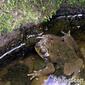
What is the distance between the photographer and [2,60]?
459 centimetres

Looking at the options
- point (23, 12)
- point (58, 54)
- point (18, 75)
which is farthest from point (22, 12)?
point (18, 75)

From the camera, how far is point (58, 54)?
4.70 meters

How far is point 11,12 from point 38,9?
1.65 ft

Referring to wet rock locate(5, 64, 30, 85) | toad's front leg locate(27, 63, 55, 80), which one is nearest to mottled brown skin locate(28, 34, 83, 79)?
toad's front leg locate(27, 63, 55, 80)

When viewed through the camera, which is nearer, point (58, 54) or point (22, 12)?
Answer: point (22, 12)

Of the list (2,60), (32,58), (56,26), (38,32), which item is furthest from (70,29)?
(2,60)

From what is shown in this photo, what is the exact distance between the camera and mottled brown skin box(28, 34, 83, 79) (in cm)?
460

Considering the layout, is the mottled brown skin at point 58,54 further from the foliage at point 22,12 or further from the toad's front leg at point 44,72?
the foliage at point 22,12

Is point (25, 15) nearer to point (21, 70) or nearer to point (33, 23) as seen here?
point (33, 23)

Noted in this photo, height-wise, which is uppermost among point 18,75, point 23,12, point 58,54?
point 23,12

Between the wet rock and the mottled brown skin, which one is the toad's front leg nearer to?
the mottled brown skin

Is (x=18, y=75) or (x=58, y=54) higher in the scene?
(x=58, y=54)

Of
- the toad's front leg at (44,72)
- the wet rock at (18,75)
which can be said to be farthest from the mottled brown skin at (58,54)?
the wet rock at (18,75)

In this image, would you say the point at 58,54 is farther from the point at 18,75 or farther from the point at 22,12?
the point at 22,12
